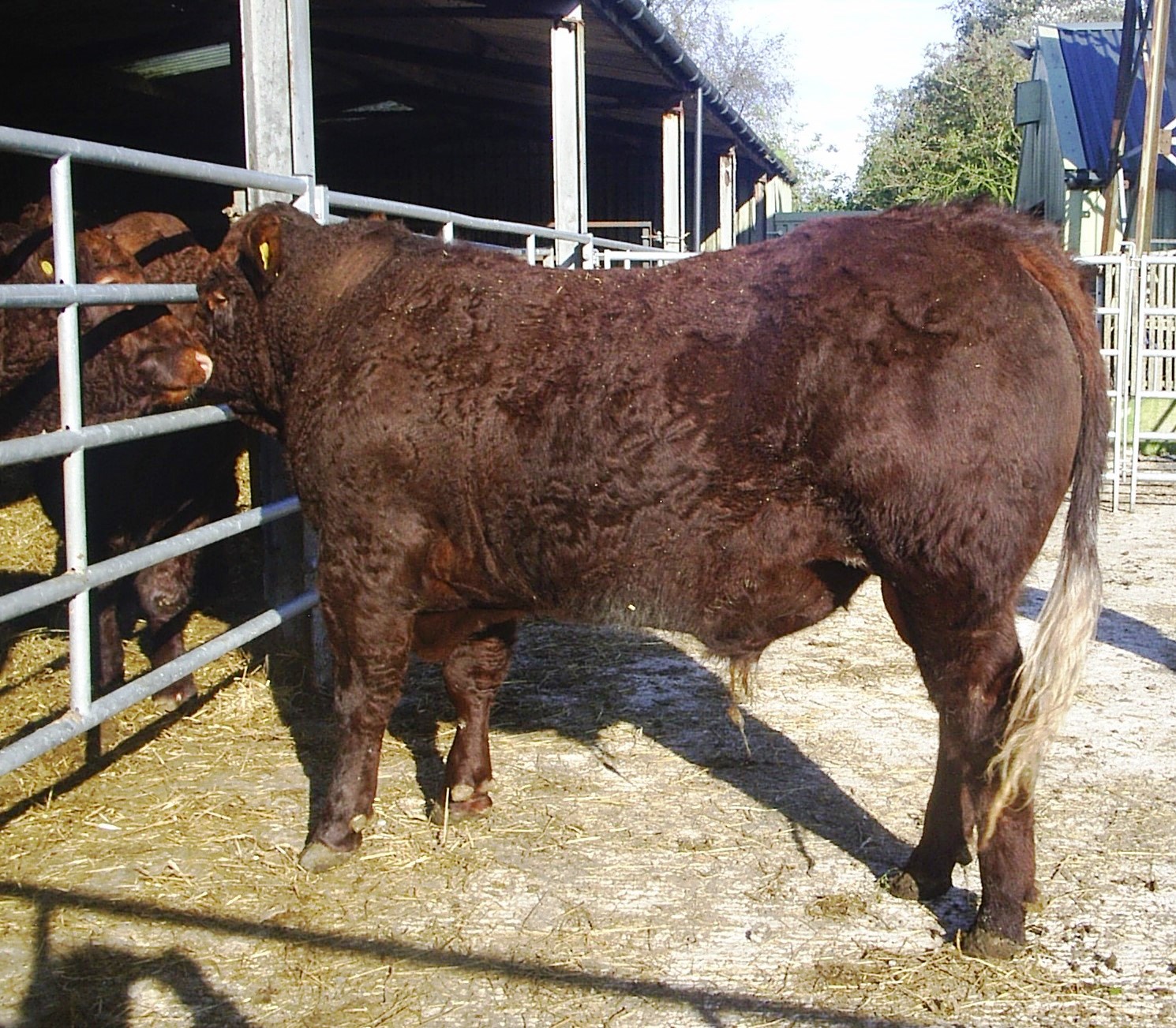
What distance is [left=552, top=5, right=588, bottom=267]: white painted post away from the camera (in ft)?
26.3

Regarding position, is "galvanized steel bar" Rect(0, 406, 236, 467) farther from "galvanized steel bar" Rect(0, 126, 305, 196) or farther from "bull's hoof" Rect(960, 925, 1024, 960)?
"bull's hoof" Rect(960, 925, 1024, 960)

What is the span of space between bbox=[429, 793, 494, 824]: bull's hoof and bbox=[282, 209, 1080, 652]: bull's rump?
0.68 metres

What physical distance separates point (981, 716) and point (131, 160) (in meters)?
2.77

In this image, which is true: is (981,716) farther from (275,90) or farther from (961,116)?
(961,116)

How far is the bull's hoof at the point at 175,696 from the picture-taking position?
185 inches

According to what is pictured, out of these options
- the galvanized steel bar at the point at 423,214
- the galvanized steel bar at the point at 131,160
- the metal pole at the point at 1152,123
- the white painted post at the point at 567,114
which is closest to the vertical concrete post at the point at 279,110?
the galvanized steel bar at the point at 423,214

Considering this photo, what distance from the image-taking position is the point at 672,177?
11.5m

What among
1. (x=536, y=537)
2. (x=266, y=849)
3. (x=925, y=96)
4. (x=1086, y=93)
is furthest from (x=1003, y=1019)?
(x=925, y=96)

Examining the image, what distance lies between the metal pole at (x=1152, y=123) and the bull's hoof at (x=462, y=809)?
1208cm

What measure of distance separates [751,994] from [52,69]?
10.6m

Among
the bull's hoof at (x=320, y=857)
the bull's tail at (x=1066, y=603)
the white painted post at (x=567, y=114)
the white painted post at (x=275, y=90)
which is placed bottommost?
the bull's hoof at (x=320, y=857)

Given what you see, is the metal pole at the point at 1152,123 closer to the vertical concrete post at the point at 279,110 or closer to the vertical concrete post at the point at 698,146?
the vertical concrete post at the point at 698,146

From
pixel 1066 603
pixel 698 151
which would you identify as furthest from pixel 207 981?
pixel 698 151

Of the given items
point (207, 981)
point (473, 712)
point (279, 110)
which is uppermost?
point (279, 110)
